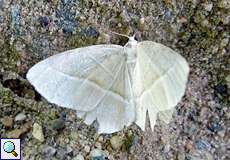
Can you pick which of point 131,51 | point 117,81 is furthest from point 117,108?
point 131,51

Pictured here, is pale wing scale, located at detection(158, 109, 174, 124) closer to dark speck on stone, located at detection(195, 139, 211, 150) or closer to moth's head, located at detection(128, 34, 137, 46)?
dark speck on stone, located at detection(195, 139, 211, 150)

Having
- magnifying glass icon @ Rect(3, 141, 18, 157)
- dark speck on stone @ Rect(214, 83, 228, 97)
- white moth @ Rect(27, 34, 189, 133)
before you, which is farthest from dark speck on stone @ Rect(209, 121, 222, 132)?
magnifying glass icon @ Rect(3, 141, 18, 157)

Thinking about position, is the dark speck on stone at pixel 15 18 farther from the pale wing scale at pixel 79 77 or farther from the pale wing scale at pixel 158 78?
the pale wing scale at pixel 158 78

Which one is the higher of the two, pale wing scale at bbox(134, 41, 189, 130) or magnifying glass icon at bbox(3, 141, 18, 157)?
pale wing scale at bbox(134, 41, 189, 130)

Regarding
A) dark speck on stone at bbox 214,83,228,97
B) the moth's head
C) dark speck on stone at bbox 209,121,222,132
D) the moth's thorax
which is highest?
the moth's head

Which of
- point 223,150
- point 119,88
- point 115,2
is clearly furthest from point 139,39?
point 223,150

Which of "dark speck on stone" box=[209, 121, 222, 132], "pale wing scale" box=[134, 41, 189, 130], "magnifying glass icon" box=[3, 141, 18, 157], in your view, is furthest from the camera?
"dark speck on stone" box=[209, 121, 222, 132]
